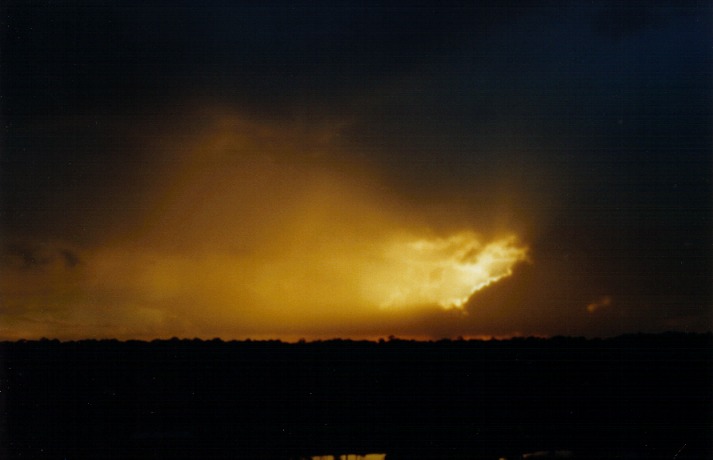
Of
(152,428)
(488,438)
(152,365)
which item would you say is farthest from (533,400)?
(152,365)

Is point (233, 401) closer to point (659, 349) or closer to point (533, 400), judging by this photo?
point (533, 400)

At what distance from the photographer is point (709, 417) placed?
24891 mm

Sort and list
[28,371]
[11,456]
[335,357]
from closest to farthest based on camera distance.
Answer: [11,456]
[28,371]
[335,357]

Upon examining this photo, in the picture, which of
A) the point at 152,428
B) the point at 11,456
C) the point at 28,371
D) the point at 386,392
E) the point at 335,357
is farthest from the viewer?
the point at 335,357

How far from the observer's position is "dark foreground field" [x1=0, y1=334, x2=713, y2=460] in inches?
751

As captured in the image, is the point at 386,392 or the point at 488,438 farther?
the point at 386,392

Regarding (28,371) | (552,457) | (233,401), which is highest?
(28,371)

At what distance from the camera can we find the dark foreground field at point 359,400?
62.6ft

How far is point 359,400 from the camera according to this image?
26766mm

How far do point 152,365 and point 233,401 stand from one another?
24.2 feet

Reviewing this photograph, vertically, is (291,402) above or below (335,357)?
below

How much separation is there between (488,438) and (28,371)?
77.1 ft

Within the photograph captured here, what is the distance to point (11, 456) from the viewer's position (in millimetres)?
18250

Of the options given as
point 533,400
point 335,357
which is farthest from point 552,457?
point 335,357
